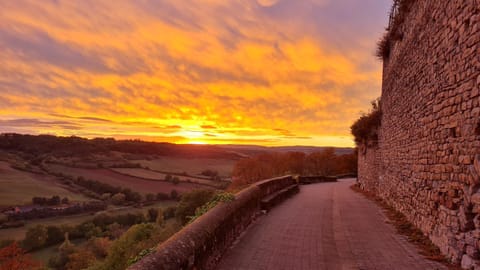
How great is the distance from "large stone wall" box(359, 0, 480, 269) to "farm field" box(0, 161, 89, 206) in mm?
57186

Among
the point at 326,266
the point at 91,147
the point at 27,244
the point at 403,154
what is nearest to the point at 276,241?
the point at 326,266

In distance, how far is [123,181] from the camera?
69062mm

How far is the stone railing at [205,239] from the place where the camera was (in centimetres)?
418

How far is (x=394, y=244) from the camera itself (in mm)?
7906

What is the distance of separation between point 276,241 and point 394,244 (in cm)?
267

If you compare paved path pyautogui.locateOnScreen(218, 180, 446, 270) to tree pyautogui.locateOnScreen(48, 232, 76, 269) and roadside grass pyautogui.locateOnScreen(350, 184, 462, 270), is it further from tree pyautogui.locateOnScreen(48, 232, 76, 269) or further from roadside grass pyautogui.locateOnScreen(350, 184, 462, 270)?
tree pyautogui.locateOnScreen(48, 232, 76, 269)

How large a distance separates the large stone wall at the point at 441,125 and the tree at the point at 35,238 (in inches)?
1691

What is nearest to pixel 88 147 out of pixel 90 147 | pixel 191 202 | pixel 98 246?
pixel 90 147

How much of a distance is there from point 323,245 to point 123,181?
218 feet

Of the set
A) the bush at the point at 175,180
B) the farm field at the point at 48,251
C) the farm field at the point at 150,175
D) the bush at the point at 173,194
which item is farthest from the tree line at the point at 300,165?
the farm field at the point at 48,251

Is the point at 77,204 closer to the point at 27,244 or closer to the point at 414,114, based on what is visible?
the point at 27,244

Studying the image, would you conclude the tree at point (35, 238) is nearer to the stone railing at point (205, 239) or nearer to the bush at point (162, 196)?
the bush at point (162, 196)

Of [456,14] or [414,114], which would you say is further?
[414,114]

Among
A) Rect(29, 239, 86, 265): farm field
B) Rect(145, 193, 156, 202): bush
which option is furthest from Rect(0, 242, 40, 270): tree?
Rect(145, 193, 156, 202): bush
